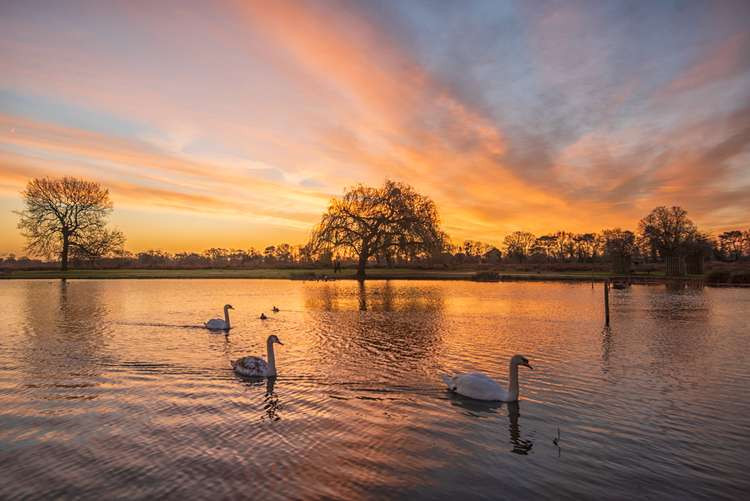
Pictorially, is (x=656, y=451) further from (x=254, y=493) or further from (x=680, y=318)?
(x=680, y=318)

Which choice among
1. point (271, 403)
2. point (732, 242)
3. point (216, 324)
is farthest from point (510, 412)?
point (732, 242)

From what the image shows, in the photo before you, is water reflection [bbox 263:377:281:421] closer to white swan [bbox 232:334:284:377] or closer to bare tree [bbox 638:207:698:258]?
white swan [bbox 232:334:284:377]

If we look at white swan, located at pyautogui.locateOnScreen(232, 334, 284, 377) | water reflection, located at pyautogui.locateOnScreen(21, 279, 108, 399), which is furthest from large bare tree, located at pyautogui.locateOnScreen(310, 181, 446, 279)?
white swan, located at pyautogui.locateOnScreen(232, 334, 284, 377)

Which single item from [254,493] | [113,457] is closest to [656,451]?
[254,493]

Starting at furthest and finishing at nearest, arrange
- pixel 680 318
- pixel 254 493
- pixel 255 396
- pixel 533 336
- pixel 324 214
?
pixel 324 214, pixel 680 318, pixel 533 336, pixel 255 396, pixel 254 493

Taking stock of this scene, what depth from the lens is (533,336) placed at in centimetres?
1816

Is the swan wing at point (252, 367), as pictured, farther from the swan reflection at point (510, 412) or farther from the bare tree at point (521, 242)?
the bare tree at point (521, 242)

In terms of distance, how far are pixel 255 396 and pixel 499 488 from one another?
5851 mm

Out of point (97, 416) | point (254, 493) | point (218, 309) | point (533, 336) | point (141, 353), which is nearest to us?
point (254, 493)

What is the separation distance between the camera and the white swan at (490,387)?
379 inches

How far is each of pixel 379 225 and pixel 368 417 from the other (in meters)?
53.3

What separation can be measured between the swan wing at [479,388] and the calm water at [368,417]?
11.3 inches

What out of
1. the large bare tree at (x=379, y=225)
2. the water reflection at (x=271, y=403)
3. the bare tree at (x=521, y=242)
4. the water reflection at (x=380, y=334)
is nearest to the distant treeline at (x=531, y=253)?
the bare tree at (x=521, y=242)

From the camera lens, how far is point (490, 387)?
970cm
